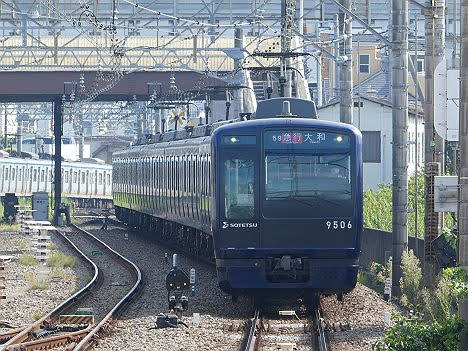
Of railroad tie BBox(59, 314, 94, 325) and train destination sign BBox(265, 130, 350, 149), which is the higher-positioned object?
train destination sign BBox(265, 130, 350, 149)

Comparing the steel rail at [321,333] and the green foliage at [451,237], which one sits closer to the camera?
the steel rail at [321,333]

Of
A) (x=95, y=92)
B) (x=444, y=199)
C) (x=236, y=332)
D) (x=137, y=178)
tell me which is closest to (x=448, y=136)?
(x=444, y=199)

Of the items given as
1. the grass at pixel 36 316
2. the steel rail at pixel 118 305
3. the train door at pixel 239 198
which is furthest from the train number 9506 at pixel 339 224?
the grass at pixel 36 316

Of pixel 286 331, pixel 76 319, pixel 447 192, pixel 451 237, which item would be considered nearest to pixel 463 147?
pixel 447 192

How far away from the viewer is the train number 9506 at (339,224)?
17609 mm

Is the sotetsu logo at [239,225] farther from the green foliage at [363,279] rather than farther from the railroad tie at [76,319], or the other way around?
the green foliage at [363,279]

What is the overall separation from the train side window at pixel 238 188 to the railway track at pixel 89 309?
81.4 inches

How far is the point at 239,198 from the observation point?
1778 cm

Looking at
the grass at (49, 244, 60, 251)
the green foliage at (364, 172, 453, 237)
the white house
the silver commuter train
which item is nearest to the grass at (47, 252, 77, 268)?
the grass at (49, 244, 60, 251)

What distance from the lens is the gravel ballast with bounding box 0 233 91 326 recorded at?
1859 cm

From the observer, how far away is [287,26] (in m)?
26.3

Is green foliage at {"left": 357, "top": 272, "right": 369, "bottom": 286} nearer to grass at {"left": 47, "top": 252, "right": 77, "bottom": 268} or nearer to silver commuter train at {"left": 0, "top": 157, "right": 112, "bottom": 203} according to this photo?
grass at {"left": 47, "top": 252, "right": 77, "bottom": 268}

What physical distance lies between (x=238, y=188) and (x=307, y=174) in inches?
36.7

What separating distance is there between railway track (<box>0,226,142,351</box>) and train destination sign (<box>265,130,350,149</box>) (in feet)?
10.1
